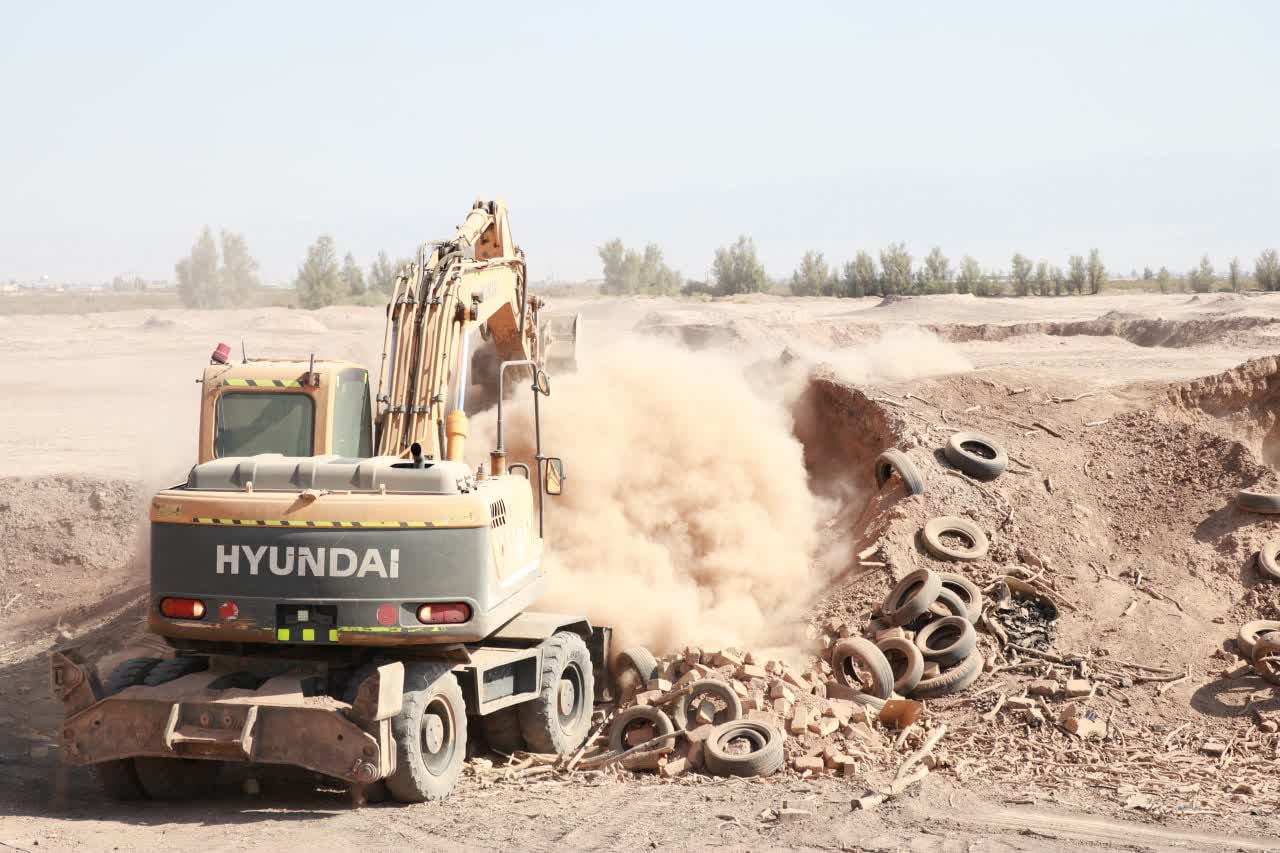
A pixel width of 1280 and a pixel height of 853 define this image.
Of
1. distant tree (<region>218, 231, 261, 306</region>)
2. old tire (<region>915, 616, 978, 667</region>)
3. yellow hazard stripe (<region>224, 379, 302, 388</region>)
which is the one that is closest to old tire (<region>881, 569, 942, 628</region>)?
old tire (<region>915, 616, 978, 667</region>)

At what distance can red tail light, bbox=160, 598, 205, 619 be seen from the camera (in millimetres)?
9977

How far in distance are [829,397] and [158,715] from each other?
12.5 m

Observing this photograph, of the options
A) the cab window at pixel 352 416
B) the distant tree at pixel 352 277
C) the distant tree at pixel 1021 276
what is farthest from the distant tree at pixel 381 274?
the cab window at pixel 352 416

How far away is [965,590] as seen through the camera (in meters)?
14.7

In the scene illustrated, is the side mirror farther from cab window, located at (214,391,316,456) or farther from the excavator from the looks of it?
cab window, located at (214,391,316,456)

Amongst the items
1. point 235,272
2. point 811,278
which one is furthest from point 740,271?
point 235,272

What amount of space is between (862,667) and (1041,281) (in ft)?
175

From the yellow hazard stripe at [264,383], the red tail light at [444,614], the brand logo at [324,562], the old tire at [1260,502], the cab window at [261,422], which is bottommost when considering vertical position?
the old tire at [1260,502]

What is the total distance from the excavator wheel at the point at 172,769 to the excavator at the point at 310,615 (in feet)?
0.04

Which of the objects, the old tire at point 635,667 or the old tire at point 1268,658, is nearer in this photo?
the old tire at point 1268,658

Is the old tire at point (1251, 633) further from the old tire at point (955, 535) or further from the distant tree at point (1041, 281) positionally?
the distant tree at point (1041, 281)

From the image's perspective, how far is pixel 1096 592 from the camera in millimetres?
15195

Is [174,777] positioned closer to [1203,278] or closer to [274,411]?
[274,411]

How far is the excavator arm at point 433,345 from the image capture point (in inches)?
478
